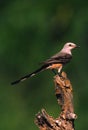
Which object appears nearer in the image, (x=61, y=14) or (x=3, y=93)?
(x=3, y=93)

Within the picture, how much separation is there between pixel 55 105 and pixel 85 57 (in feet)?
5.31

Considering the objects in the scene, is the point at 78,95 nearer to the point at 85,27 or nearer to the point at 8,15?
the point at 85,27

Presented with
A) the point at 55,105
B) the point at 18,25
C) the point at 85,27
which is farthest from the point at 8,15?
the point at 55,105

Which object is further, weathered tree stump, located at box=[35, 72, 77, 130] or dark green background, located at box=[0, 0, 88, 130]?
dark green background, located at box=[0, 0, 88, 130]

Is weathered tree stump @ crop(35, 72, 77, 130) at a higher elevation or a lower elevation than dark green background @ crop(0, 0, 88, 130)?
lower

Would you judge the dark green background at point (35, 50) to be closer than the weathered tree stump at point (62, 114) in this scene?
No

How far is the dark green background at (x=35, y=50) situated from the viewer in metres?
24.2

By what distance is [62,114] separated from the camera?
935cm

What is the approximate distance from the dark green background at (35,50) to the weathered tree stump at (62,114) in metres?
13.5

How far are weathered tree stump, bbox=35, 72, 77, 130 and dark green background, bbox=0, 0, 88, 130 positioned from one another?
44.4ft

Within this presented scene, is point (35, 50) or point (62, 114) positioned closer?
point (62, 114)

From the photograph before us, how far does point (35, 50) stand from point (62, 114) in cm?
1739

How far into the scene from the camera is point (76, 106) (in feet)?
77.7

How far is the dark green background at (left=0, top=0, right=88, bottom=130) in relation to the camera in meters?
24.2
